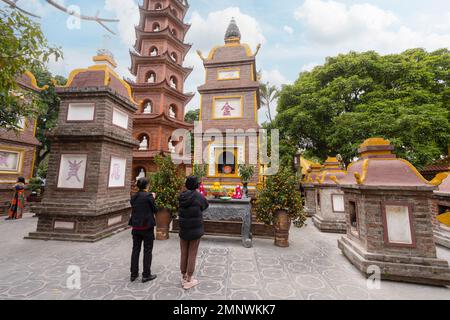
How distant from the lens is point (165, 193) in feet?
22.0

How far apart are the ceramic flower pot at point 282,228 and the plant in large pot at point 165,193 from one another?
3376mm

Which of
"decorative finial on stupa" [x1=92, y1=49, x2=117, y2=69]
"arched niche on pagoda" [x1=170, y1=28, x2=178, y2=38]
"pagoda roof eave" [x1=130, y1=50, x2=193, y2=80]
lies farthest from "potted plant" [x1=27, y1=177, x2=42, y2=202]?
"arched niche on pagoda" [x1=170, y1=28, x2=178, y2=38]

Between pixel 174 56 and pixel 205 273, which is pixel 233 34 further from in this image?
pixel 205 273

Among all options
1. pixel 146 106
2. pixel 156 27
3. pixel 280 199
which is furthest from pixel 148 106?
pixel 280 199

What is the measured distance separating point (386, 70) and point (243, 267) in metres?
17.0

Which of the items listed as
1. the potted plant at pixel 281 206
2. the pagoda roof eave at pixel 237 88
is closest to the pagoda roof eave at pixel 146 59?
the pagoda roof eave at pixel 237 88

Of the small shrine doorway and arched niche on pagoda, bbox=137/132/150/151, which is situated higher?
arched niche on pagoda, bbox=137/132/150/151

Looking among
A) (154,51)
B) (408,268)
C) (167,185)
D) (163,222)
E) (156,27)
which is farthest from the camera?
(156,27)

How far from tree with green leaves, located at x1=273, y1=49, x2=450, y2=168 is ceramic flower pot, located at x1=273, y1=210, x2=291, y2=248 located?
9516 mm

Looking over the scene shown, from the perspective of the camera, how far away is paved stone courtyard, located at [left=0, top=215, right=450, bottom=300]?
3381mm

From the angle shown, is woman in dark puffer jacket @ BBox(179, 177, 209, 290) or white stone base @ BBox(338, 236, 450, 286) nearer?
woman in dark puffer jacket @ BBox(179, 177, 209, 290)

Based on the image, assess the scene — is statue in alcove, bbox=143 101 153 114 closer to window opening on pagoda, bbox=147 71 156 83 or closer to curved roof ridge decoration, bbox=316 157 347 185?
window opening on pagoda, bbox=147 71 156 83

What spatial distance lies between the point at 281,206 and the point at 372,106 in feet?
39.0
